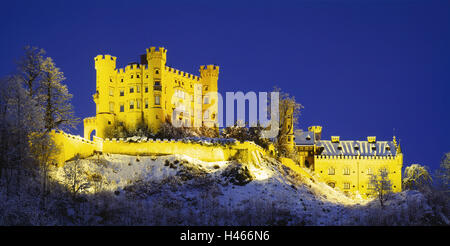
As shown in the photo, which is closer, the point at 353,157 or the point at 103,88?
the point at 103,88

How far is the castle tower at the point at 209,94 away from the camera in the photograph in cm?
8512

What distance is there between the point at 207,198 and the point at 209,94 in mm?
36328

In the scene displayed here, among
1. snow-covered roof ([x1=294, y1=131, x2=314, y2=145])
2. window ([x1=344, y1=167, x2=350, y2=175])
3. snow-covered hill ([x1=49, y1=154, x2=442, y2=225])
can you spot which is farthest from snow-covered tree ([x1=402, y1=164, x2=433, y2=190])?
snow-covered hill ([x1=49, y1=154, x2=442, y2=225])

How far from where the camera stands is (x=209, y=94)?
8600 centimetres

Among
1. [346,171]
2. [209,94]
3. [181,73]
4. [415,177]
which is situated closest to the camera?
[181,73]

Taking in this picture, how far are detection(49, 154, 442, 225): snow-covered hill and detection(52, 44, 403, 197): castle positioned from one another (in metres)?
1.97

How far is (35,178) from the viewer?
4631 cm

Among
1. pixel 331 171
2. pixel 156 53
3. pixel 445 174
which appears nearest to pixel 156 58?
pixel 156 53

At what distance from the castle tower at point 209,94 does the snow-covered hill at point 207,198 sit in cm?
2400

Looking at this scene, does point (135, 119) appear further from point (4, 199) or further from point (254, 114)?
point (4, 199)

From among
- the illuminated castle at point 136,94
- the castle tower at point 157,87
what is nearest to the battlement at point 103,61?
the illuminated castle at point 136,94

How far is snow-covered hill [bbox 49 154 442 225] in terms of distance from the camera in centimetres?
4694

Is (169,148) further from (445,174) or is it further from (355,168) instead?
(355,168)

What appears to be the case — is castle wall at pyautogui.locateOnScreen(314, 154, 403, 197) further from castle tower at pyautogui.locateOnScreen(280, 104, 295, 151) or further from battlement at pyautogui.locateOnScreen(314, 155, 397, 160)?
castle tower at pyautogui.locateOnScreen(280, 104, 295, 151)
